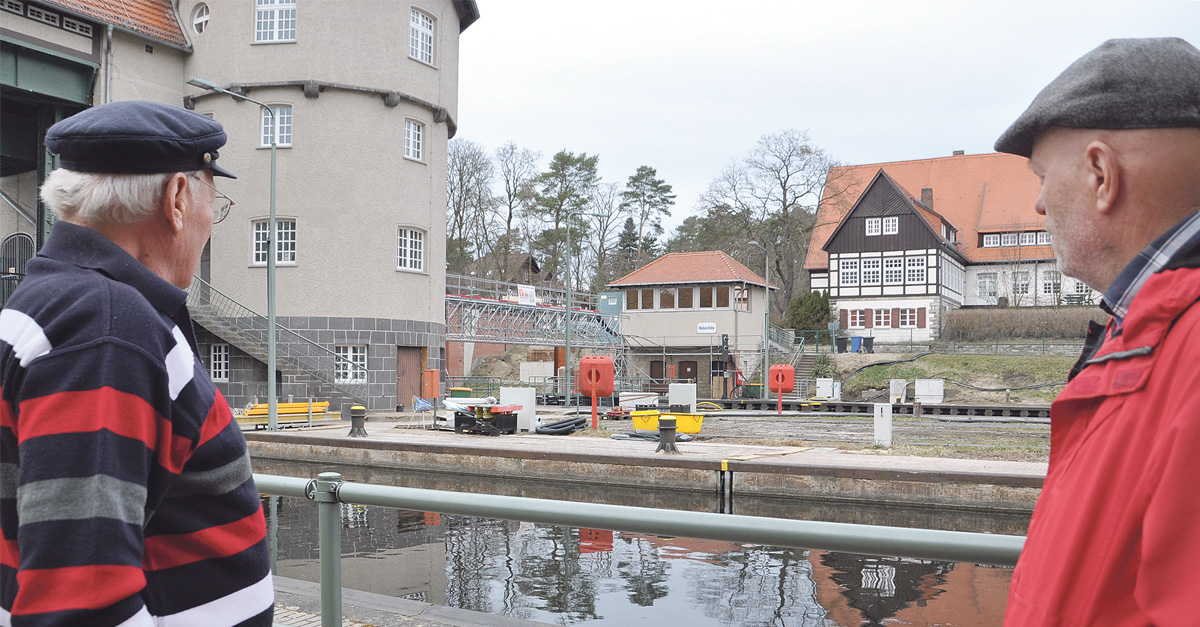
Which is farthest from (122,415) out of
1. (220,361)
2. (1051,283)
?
(1051,283)

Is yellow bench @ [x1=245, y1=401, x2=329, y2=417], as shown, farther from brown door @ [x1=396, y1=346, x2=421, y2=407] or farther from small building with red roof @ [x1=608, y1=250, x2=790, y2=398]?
small building with red roof @ [x1=608, y1=250, x2=790, y2=398]

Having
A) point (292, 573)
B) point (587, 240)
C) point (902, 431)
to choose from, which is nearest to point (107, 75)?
point (292, 573)

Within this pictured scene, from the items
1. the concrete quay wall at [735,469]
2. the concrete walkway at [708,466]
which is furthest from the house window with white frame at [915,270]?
the concrete quay wall at [735,469]

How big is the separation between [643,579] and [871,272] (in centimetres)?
5116

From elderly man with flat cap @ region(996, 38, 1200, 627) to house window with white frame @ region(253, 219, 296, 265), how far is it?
31.4 metres

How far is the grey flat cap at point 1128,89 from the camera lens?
4.61 ft

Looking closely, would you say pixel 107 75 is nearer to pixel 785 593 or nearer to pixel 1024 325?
pixel 785 593

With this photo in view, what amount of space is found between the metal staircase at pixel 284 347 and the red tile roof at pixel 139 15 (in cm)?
826

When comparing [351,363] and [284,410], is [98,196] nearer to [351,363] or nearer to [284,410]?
[284,410]

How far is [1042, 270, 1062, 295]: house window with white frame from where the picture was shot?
5450cm

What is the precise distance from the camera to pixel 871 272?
57.5 meters

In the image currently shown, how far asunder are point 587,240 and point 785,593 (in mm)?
60976

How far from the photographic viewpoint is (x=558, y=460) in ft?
53.7

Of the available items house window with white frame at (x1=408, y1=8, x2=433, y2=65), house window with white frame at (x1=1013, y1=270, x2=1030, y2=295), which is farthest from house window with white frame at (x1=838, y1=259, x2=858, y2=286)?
house window with white frame at (x1=408, y1=8, x2=433, y2=65)
